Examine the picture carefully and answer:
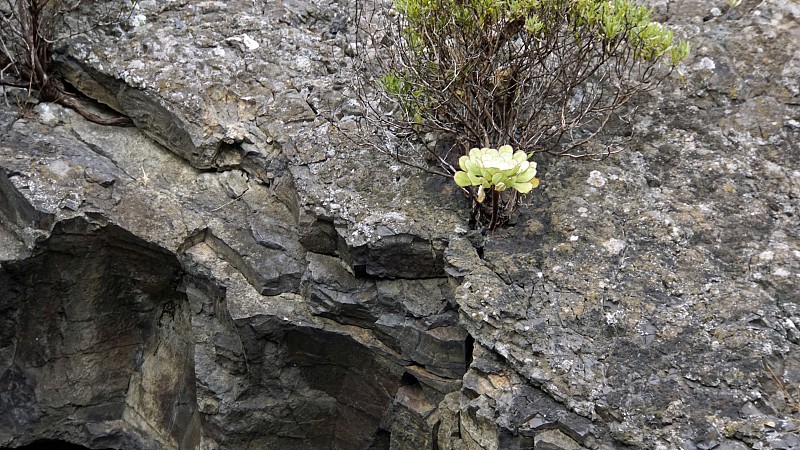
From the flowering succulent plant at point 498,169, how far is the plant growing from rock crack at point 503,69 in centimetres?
31

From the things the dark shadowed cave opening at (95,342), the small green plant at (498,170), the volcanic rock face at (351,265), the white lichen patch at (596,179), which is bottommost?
the dark shadowed cave opening at (95,342)

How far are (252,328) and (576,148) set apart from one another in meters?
1.73

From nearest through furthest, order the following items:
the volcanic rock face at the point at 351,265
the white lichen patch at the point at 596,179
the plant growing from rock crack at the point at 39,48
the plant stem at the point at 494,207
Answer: the volcanic rock face at the point at 351,265, the plant stem at the point at 494,207, the white lichen patch at the point at 596,179, the plant growing from rock crack at the point at 39,48

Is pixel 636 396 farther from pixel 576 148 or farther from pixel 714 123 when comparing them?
pixel 714 123

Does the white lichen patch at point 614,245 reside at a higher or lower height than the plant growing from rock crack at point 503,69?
lower

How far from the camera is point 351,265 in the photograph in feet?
12.2

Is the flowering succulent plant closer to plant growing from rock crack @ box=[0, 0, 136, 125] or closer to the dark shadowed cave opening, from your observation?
the dark shadowed cave opening

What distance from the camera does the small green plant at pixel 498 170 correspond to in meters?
3.07

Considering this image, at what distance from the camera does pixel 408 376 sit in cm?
371

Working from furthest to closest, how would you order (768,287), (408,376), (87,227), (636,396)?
(87,227) < (408,376) < (768,287) < (636,396)

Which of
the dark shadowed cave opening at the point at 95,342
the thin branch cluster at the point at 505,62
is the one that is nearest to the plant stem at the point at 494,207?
the thin branch cluster at the point at 505,62

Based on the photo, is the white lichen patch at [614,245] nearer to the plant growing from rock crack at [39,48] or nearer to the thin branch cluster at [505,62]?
the thin branch cluster at [505,62]

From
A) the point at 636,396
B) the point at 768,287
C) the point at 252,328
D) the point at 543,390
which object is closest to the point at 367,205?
the point at 252,328

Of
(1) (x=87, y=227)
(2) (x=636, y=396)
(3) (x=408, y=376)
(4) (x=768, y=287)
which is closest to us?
(2) (x=636, y=396)
